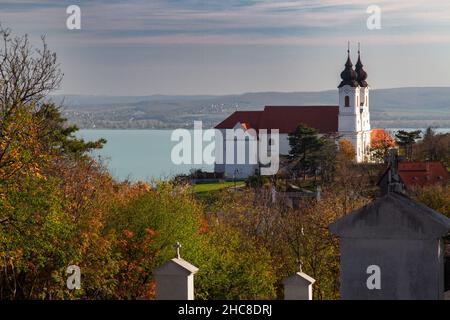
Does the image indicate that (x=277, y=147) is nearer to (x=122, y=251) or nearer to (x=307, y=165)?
(x=307, y=165)

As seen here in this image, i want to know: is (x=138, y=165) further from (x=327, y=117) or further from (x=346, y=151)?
(x=327, y=117)

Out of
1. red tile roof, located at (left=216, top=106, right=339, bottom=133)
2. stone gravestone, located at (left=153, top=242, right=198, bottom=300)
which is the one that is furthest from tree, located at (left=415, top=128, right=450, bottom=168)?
stone gravestone, located at (left=153, top=242, right=198, bottom=300)

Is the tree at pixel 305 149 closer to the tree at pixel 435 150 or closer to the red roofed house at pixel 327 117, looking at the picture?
the tree at pixel 435 150

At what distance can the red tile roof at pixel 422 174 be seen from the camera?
53.0 meters

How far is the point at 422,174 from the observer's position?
178ft

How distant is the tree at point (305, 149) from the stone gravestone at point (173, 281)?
70.9 m

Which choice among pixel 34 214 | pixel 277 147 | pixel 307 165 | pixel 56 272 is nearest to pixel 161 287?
pixel 34 214

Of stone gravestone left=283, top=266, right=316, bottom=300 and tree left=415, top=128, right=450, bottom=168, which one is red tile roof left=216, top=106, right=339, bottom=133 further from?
stone gravestone left=283, top=266, right=316, bottom=300

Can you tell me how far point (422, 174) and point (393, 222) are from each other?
45.6 m

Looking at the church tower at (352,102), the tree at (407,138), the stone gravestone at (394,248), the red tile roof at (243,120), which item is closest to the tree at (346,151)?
the tree at (407,138)

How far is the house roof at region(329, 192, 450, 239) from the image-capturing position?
976 cm

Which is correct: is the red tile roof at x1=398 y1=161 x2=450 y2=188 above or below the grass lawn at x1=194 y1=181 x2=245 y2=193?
above

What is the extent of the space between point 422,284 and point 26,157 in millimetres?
7424

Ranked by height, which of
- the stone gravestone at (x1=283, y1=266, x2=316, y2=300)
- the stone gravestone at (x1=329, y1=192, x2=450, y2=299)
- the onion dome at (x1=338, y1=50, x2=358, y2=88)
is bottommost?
the stone gravestone at (x1=283, y1=266, x2=316, y2=300)
